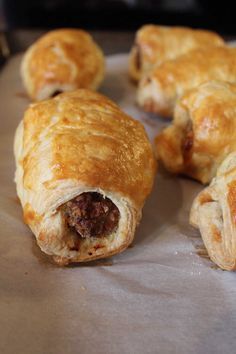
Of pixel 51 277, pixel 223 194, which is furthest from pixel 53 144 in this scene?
pixel 223 194

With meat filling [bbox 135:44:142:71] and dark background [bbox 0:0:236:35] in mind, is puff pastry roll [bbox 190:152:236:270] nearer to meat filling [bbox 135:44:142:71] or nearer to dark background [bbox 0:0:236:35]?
meat filling [bbox 135:44:142:71]

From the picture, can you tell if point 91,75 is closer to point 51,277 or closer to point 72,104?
point 72,104

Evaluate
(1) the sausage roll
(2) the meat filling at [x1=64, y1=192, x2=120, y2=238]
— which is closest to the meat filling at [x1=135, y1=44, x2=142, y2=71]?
(1) the sausage roll

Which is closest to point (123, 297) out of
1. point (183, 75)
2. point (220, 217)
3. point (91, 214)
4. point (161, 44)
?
point (91, 214)

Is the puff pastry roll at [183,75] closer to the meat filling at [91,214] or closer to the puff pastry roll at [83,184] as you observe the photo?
the puff pastry roll at [83,184]

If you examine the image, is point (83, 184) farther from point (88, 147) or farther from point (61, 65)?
point (61, 65)

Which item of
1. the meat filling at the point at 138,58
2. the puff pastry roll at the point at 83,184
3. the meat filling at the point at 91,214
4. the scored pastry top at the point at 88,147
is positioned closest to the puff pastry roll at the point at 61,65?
the meat filling at the point at 138,58
